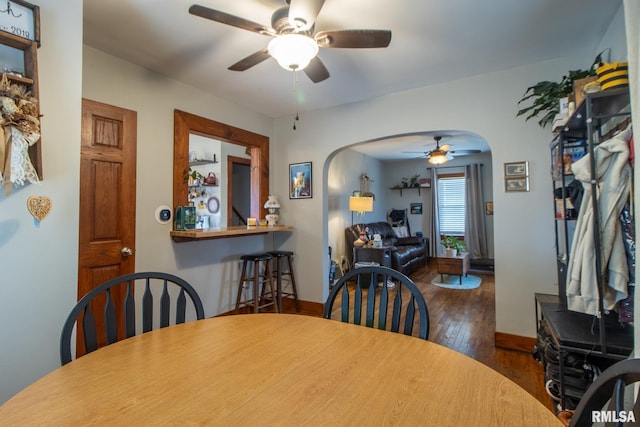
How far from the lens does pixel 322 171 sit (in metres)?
3.84

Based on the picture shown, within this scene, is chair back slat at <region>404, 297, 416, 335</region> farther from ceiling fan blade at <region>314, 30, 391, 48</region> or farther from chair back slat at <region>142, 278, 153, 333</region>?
ceiling fan blade at <region>314, 30, 391, 48</region>

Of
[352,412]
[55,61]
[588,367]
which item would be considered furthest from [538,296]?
[55,61]

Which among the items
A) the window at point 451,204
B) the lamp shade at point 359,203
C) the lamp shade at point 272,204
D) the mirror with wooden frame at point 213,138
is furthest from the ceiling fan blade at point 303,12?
the window at point 451,204

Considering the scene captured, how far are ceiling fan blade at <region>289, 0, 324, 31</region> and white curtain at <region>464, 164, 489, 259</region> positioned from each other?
630 centimetres

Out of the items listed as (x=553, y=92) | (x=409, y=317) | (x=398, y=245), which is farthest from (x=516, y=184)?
(x=398, y=245)

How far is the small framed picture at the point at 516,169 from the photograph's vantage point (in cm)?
273

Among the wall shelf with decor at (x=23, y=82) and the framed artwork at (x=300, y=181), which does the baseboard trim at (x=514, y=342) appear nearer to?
the framed artwork at (x=300, y=181)

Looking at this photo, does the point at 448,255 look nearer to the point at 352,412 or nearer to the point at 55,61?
the point at 352,412

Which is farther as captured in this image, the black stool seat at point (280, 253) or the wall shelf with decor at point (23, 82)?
the black stool seat at point (280, 253)

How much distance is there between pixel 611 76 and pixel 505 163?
1315 millimetres

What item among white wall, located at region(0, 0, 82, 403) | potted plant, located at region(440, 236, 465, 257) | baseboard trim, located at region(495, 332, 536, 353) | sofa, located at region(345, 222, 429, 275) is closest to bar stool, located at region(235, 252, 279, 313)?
white wall, located at region(0, 0, 82, 403)

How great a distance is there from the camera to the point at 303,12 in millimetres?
1579

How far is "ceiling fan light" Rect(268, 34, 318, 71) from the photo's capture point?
174cm

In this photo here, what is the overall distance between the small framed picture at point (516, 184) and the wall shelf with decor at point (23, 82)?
3.27 meters
